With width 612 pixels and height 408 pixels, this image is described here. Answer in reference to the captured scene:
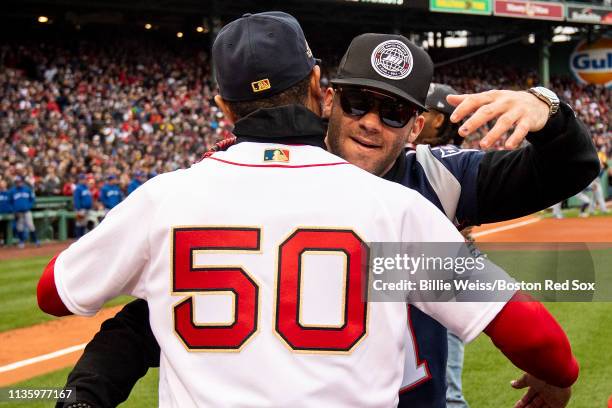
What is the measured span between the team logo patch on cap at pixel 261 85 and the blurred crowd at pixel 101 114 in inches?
629

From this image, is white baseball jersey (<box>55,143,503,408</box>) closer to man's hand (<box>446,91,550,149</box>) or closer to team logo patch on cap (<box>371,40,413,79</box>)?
man's hand (<box>446,91,550,149</box>)

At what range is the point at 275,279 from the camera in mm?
1736

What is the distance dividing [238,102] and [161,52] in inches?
1069

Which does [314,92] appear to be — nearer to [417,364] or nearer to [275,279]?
[275,279]

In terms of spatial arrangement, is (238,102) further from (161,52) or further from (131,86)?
(161,52)

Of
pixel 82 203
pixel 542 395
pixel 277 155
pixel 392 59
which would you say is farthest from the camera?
pixel 82 203

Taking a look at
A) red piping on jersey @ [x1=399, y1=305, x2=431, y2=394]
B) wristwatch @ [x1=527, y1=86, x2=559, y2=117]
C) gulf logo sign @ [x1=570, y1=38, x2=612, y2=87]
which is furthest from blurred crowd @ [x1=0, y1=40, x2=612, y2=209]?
wristwatch @ [x1=527, y1=86, x2=559, y2=117]

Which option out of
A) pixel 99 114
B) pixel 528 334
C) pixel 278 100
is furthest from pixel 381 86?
pixel 99 114

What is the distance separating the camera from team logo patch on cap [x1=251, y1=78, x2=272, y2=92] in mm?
1913

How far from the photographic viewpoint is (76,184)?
720 inches

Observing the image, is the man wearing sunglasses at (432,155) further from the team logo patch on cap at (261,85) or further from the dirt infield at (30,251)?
the dirt infield at (30,251)

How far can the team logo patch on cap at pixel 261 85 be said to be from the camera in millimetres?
1913

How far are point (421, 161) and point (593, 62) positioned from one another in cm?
3844

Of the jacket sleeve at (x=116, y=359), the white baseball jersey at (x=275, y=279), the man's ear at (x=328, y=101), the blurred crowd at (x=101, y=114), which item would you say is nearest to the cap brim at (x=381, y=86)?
the man's ear at (x=328, y=101)
